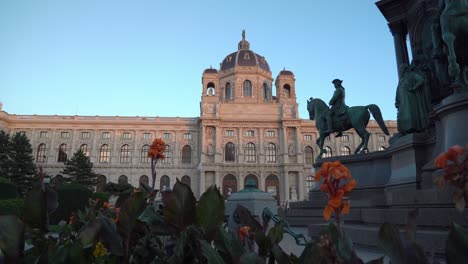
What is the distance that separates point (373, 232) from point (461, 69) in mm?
4141

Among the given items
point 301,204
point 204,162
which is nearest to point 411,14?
point 301,204

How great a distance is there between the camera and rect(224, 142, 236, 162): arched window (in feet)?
155

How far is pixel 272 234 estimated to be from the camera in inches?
55.5

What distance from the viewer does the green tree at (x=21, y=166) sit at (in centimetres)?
3303

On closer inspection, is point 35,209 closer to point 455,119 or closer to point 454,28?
point 455,119

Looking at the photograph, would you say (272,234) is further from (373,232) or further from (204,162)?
(204,162)

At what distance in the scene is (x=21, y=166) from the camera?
111ft

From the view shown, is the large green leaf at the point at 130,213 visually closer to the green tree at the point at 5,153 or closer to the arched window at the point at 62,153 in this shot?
the green tree at the point at 5,153

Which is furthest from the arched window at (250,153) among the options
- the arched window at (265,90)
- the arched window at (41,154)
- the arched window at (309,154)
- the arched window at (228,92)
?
the arched window at (41,154)

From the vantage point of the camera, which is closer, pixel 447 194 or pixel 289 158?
pixel 447 194

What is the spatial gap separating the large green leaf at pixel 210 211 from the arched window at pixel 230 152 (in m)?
45.8

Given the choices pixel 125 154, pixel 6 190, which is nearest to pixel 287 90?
pixel 125 154

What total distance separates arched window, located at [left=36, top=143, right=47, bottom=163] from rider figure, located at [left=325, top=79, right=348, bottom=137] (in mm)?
47438

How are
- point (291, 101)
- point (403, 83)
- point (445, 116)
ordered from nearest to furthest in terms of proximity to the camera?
point (445, 116) < point (403, 83) < point (291, 101)
